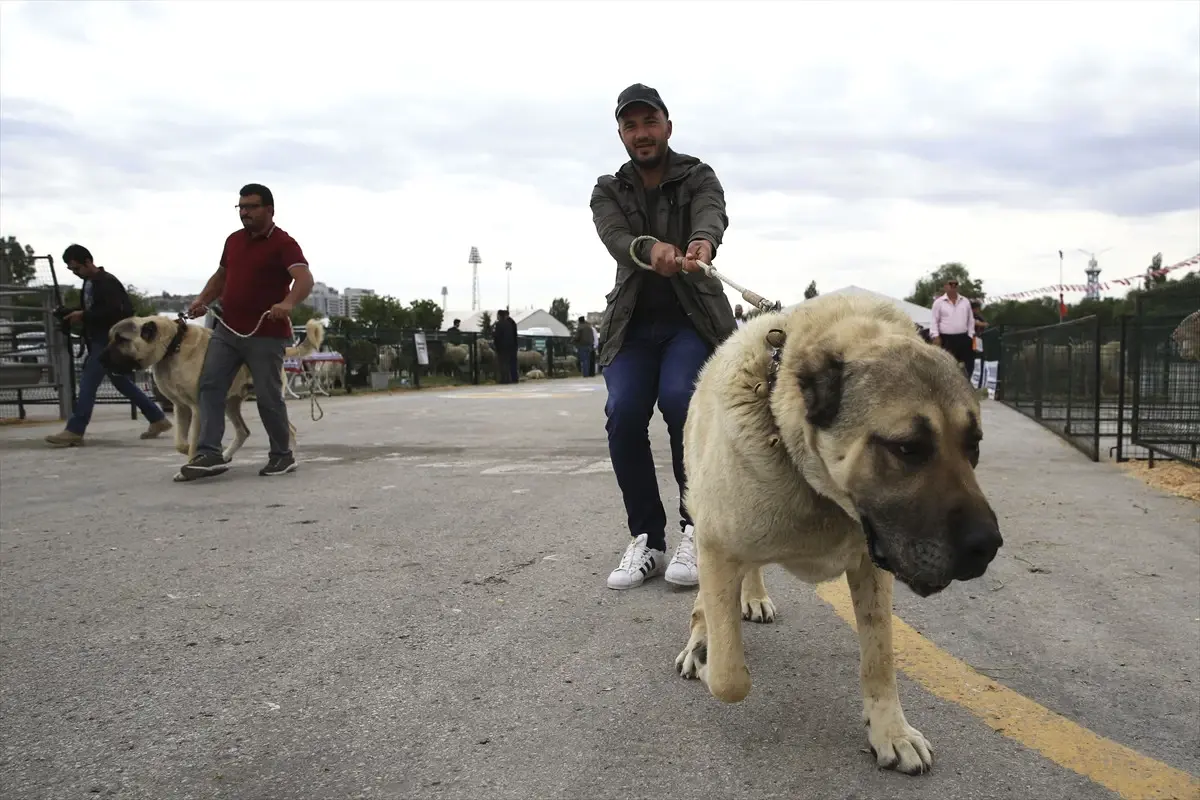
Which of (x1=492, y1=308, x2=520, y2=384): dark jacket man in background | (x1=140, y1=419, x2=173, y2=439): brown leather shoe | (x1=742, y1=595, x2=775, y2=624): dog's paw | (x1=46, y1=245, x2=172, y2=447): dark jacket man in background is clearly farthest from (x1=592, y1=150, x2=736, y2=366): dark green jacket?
(x1=492, y1=308, x2=520, y2=384): dark jacket man in background

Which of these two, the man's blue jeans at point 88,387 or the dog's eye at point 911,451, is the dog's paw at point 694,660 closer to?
the dog's eye at point 911,451

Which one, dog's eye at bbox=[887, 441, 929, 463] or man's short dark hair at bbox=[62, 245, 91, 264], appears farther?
man's short dark hair at bbox=[62, 245, 91, 264]

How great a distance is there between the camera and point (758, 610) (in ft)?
11.7

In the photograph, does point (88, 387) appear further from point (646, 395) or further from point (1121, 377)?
Answer: point (1121, 377)

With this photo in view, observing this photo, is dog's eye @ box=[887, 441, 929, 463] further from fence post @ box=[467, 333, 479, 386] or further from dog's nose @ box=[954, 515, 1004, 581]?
fence post @ box=[467, 333, 479, 386]

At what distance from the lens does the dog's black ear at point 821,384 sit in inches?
84.4

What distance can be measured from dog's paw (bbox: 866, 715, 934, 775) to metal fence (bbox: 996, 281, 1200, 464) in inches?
241

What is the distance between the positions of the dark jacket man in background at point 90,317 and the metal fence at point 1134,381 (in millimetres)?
10671

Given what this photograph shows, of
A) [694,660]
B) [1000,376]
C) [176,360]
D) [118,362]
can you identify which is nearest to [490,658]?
[694,660]

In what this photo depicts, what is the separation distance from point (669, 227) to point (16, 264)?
4993 cm

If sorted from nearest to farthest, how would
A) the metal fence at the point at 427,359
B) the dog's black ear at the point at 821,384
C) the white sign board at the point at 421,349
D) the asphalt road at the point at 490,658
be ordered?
the dog's black ear at the point at 821,384
the asphalt road at the point at 490,658
the metal fence at the point at 427,359
the white sign board at the point at 421,349

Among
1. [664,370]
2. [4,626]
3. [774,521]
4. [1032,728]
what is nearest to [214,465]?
[4,626]

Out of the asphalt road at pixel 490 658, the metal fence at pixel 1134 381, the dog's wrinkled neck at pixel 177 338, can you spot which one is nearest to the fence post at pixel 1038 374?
the metal fence at pixel 1134 381

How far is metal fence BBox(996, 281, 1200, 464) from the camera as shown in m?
7.33
